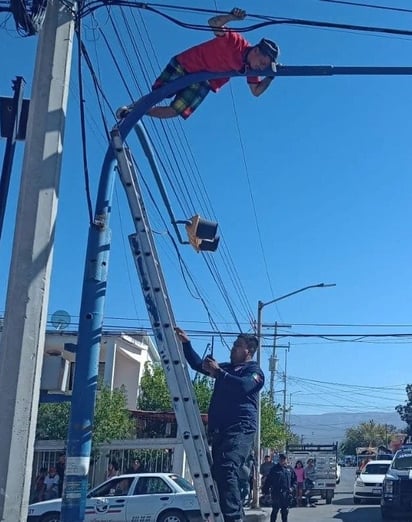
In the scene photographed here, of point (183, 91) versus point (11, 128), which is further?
point (11, 128)

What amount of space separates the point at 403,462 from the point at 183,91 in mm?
16080

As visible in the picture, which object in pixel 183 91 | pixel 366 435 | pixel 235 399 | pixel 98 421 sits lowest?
pixel 235 399

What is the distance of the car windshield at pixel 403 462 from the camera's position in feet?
68.0

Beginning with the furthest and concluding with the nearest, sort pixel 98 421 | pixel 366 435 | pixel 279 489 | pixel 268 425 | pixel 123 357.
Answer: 1. pixel 366 435
2. pixel 268 425
3. pixel 123 357
4. pixel 98 421
5. pixel 279 489

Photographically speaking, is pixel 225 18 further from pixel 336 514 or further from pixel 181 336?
pixel 336 514

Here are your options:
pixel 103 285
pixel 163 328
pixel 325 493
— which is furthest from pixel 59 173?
pixel 325 493

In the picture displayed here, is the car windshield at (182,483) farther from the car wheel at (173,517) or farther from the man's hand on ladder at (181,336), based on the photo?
the man's hand on ladder at (181,336)

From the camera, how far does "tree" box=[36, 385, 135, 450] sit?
28094 millimetres

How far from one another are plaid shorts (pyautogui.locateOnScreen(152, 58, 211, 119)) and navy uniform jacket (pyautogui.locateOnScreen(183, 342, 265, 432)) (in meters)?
2.59

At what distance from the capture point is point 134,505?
18.1 metres

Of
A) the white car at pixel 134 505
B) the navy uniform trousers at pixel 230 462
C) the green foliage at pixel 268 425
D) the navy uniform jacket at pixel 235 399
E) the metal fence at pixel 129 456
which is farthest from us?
the green foliage at pixel 268 425

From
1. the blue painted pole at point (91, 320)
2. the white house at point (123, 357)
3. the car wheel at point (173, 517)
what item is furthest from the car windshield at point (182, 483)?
the blue painted pole at point (91, 320)

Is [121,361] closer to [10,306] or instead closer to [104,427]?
[104,427]

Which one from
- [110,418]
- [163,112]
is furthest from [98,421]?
[163,112]
